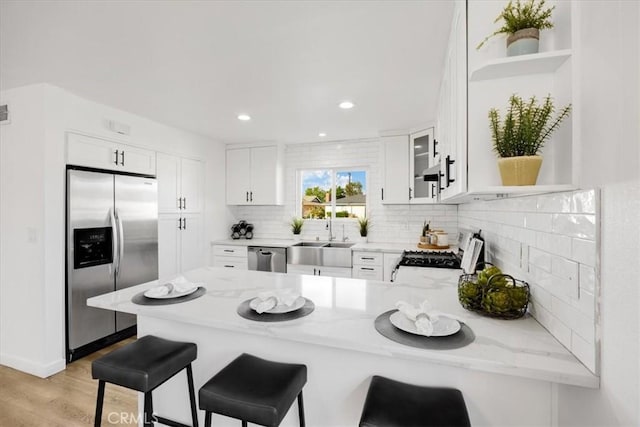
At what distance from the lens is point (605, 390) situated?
2.60 ft

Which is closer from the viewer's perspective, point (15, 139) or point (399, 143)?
point (15, 139)

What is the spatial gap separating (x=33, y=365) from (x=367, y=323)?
2.98m

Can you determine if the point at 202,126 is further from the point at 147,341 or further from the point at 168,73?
the point at 147,341

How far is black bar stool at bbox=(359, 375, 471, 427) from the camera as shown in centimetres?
93

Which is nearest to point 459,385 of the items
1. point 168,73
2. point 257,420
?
point 257,420

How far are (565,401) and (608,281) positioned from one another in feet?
1.63

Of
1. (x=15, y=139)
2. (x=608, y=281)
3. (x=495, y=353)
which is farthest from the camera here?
(x=15, y=139)

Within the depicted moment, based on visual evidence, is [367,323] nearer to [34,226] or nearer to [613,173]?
[613,173]

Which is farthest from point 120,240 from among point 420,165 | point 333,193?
point 420,165

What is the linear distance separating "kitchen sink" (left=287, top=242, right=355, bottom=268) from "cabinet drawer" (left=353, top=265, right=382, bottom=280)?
118 millimetres

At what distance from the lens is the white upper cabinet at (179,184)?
365 centimetres

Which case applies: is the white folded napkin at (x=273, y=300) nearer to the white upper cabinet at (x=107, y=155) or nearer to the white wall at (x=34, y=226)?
the white wall at (x=34, y=226)

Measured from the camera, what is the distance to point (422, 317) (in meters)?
1.12

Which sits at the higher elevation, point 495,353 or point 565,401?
point 495,353
